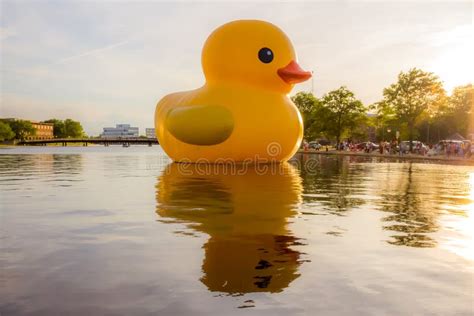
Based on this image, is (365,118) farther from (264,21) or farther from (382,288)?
(382,288)

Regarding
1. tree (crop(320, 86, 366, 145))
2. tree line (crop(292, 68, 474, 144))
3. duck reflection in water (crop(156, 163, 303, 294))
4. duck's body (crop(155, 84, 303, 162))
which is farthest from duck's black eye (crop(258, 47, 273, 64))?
tree (crop(320, 86, 366, 145))

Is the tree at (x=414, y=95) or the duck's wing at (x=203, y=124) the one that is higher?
the tree at (x=414, y=95)

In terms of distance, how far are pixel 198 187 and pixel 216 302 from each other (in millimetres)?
9765

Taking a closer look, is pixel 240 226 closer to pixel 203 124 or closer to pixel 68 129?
pixel 203 124

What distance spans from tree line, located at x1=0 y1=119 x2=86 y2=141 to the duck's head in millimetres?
122501

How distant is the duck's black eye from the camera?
21.8 m

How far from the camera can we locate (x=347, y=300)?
4141mm

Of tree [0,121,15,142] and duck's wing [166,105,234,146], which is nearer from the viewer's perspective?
duck's wing [166,105,234,146]

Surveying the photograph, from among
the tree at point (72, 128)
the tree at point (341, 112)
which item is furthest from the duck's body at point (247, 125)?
the tree at point (72, 128)

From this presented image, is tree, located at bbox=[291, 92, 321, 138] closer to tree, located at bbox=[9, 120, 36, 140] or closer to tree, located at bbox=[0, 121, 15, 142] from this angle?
tree, located at bbox=[0, 121, 15, 142]

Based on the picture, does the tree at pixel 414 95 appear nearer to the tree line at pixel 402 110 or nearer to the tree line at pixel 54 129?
the tree line at pixel 402 110

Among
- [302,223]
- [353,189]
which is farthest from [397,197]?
[302,223]

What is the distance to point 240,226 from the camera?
25.1ft

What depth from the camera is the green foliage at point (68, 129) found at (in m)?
180
